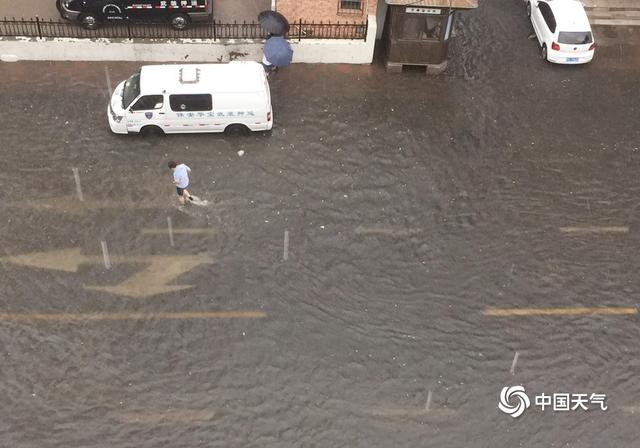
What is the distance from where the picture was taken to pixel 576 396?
15555mm

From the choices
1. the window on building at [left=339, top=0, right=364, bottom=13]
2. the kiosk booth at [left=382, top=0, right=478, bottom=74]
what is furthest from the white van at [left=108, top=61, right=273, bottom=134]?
the kiosk booth at [left=382, top=0, right=478, bottom=74]

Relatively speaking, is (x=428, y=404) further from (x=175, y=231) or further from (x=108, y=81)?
(x=108, y=81)

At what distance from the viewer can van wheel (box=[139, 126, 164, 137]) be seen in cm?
2019

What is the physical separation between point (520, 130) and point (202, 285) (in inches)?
446

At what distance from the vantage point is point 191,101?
19.8 metres

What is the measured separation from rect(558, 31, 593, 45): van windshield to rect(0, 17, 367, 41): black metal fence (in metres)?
6.90

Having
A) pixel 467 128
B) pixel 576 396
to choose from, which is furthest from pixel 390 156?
pixel 576 396

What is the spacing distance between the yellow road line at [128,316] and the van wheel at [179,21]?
36.1ft

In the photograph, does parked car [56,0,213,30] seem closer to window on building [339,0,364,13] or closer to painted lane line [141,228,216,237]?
window on building [339,0,364,13]

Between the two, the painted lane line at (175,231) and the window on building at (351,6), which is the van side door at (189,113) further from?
the window on building at (351,6)

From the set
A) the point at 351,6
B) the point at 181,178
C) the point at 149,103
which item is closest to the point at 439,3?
the point at 351,6

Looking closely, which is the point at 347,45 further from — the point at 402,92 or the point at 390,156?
the point at 390,156

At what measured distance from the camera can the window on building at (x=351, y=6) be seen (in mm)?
22688

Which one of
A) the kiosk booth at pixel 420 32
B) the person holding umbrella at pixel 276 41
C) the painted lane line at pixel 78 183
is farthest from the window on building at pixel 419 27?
the painted lane line at pixel 78 183
